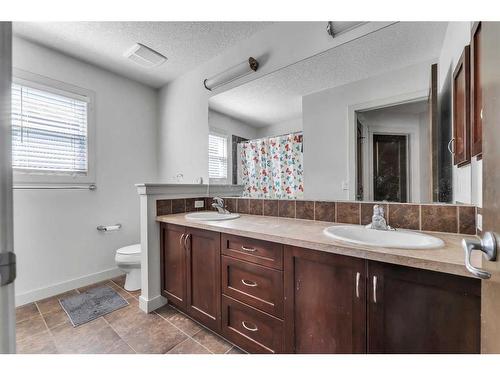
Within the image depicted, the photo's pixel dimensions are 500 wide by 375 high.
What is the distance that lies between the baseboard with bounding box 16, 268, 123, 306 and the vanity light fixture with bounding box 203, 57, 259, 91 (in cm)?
238

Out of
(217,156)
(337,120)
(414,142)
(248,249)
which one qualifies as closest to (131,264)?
(217,156)

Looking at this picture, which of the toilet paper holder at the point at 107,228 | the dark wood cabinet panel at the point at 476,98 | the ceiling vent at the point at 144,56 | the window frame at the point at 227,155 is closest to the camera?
the dark wood cabinet panel at the point at 476,98

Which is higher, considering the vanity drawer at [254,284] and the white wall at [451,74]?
the white wall at [451,74]

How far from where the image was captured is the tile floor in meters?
1.43

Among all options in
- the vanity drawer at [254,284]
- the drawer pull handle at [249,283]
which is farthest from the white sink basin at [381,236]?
the drawer pull handle at [249,283]

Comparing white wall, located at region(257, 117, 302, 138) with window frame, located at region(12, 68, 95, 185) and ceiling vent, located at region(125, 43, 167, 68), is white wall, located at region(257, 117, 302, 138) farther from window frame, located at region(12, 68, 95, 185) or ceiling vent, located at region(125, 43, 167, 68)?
window frame, located at region(12, 68, 95, 185)

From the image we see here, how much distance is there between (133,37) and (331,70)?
70.9 inches

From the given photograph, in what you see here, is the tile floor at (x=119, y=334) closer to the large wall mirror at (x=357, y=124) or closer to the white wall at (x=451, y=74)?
the large wall mirror at (x=357, y=124)

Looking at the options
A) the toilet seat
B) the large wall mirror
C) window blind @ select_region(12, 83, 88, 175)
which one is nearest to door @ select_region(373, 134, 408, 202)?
the large wall mirror

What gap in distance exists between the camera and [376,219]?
4.08 ft

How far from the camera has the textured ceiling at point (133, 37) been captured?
6.12ft

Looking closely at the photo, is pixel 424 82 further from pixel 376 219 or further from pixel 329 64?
pixel 376 219

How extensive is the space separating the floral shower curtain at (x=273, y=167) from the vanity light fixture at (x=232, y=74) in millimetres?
650
